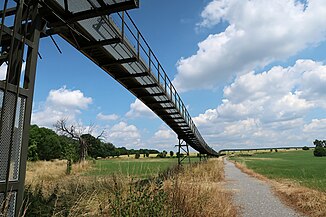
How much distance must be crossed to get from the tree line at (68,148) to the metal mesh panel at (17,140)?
27.4 m

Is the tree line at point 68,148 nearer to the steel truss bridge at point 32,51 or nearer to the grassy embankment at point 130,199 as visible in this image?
the steel truss bridge at point 32,51

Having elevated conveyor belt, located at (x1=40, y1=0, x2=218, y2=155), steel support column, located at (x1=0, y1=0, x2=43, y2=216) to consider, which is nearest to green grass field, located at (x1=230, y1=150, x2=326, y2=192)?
elevated conveyor belt, located at (x1=40, y1=0, x2=218, y2=155)

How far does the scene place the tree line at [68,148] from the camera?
44.7 m

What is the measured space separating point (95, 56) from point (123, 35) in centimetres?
142

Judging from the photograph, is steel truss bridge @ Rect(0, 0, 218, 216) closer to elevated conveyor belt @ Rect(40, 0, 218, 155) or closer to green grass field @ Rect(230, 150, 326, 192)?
elevated conveyor belt @ Rect(40, 0, 218, 155)

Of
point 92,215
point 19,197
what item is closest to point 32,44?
point 19,197

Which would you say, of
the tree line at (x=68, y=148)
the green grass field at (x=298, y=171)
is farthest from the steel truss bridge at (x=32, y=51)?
the tree line at (x=68, y=148)

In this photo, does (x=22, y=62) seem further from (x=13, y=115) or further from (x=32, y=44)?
(x=13, y=115)

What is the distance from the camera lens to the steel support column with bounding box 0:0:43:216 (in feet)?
14.1

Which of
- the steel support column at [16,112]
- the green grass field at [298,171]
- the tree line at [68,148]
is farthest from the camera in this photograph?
the tree line at [68,148]

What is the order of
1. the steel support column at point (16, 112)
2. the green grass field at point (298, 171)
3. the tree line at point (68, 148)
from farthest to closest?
1. the tree line at point (68, 148)
2. the green grass field at point (298, 171)
3. the steel support column at point (16, 112)

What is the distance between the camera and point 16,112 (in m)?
4.62

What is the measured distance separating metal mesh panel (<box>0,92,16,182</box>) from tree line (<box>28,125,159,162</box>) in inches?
1087

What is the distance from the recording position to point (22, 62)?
483cm
